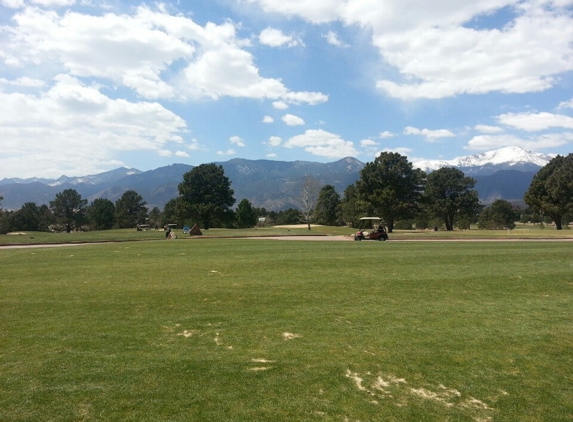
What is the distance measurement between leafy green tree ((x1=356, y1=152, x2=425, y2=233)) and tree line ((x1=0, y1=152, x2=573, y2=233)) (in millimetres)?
170

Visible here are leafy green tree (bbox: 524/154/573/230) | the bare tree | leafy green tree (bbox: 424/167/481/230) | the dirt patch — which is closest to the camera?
the dirt patch

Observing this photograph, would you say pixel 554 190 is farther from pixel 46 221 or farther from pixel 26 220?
pixel 26 220

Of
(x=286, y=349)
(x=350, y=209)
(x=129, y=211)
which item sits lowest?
(x=286, y=349)

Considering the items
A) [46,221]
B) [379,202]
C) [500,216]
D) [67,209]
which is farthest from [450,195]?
[46,221]

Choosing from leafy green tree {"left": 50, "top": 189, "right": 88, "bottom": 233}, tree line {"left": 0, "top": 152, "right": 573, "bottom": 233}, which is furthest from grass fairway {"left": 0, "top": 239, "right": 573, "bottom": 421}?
leafy green tree {"left": 50, "top": 189, "right": 88, "bottom": 233}

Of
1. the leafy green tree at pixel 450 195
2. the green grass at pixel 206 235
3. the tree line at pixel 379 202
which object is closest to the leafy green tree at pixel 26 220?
the tree line at pixel 379 202

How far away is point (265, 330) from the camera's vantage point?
8.93 metres

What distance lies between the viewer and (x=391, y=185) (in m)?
74.9

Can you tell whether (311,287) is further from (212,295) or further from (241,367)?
(241,367)

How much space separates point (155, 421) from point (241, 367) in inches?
79.0

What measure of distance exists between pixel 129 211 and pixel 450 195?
10504 centimetres

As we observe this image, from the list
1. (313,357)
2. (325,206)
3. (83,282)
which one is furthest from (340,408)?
(325,206)

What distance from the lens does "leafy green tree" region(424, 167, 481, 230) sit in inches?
3393

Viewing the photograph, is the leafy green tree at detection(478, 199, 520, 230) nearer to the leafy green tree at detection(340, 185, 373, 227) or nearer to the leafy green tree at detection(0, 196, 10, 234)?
the leafy green tree at detection(340, 185, 373, 227)
